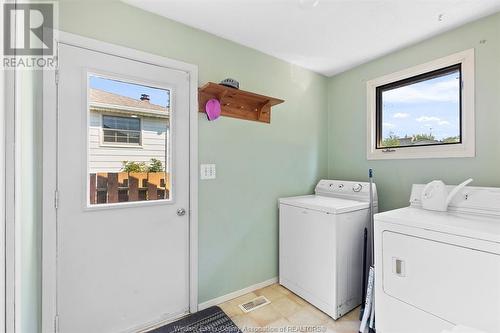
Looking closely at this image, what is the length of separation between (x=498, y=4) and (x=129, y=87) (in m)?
2.65

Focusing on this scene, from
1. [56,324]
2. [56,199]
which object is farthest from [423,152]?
[56,324]

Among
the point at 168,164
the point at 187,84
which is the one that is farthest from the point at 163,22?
the point at 168,164

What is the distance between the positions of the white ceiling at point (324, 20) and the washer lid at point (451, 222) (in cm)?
146

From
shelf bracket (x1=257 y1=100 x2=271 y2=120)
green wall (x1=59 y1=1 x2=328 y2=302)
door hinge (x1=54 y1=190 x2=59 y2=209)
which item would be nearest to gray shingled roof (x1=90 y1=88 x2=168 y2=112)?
green wall (x1=59 y1=1 x2=328 y2=302)

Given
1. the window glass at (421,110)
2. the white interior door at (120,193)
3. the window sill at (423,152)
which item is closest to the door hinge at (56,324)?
the white interior door at (120,193)

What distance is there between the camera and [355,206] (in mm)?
1982

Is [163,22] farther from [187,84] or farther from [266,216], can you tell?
[266,216]

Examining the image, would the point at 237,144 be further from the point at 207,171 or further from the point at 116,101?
the point at 116,101

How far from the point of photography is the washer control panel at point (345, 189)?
7.36ft

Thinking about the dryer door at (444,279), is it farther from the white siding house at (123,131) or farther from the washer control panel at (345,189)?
the white siding house at (123,131)

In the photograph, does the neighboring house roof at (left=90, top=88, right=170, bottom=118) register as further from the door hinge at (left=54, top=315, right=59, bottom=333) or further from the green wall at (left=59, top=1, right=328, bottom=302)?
the door hinge at (left=54, top=315, right=59, bottom=333)

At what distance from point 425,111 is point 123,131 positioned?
2588 mm

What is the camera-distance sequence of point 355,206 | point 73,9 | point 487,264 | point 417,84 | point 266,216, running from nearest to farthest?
point 487,264 < point 73,9 < point 355,206 < point 417,84 < point 266,216

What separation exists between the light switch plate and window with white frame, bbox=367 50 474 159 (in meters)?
1.66
